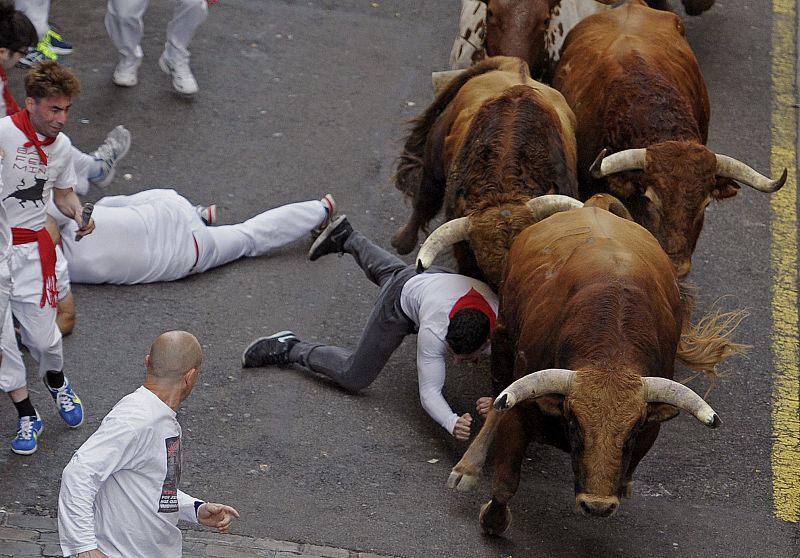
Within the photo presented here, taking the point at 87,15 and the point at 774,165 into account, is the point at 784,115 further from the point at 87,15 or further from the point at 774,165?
the point at 87,15

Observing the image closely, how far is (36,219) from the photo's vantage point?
5887 mm

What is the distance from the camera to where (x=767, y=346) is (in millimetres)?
7625

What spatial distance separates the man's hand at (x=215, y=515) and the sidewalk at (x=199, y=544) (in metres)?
0.92

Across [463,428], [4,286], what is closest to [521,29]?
[463,428]

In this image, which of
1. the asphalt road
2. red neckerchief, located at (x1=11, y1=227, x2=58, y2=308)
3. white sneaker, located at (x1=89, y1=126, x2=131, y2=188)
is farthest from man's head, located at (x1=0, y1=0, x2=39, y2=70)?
white sneaker, located at (x1=89, y1=126, x2=131, y2=188)

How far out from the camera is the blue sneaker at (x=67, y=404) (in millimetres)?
6023

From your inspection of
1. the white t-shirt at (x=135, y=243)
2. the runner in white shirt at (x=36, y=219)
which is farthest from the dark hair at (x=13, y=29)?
the white t-shirt at (x=135, y=243)

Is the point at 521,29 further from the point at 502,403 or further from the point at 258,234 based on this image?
the point at 502,403

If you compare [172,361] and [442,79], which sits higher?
[172,361]

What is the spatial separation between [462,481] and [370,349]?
3.37 feet

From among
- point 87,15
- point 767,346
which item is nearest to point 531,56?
point 767,346

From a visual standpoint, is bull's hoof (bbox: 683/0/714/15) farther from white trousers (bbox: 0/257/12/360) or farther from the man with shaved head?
the man with shaved head

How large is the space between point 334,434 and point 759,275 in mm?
3643

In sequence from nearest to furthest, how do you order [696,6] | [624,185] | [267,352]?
[624,185], [267,352], [696,6]
